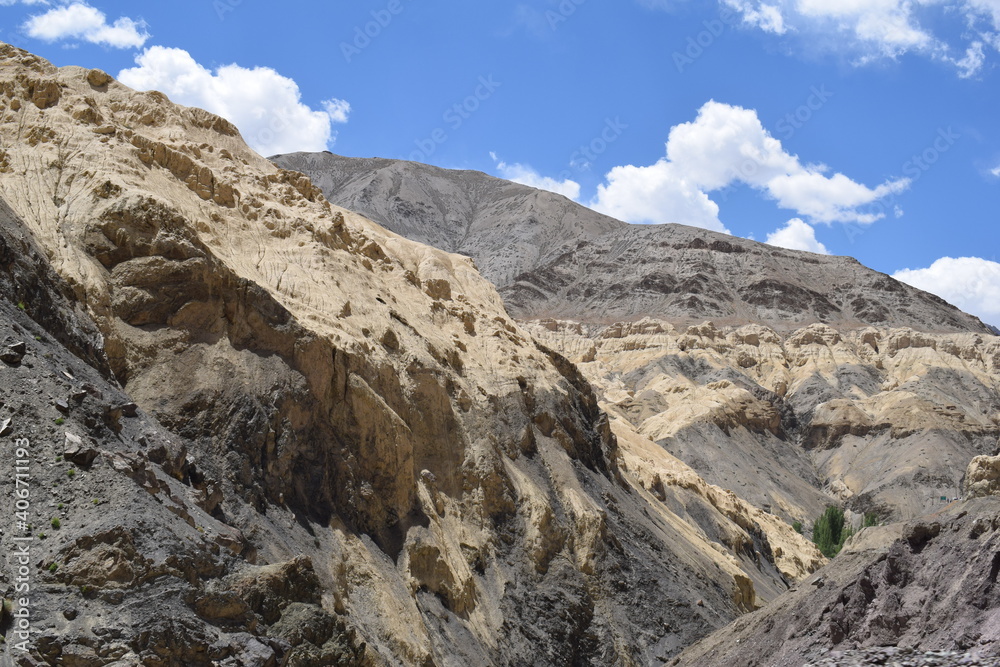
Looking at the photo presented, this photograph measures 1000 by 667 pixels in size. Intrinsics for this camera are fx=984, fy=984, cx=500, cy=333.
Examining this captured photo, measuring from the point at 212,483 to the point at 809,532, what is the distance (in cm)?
6083

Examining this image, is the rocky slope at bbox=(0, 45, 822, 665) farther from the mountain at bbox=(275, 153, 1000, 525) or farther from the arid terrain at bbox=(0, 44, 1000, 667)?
the mountain at bbox=(275, 153, 1000, 525)

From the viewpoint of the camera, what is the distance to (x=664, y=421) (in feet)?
291

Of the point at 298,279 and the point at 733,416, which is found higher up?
the point at 733,416

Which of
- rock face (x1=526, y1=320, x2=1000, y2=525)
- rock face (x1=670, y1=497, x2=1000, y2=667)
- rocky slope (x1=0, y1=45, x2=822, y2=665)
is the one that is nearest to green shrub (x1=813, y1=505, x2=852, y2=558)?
rock face (x1=526, y1=320, x2=1000, y2=525)

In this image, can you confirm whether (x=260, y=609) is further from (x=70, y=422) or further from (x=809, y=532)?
(x=809, y=532)

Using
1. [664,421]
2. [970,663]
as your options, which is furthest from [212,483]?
[664,421]

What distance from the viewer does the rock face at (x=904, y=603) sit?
61.8 feet

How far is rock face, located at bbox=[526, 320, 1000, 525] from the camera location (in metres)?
82.1

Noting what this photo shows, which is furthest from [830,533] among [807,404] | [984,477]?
[984,477]

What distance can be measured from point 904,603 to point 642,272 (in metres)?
130
